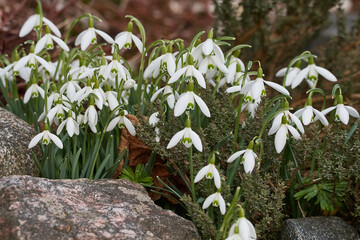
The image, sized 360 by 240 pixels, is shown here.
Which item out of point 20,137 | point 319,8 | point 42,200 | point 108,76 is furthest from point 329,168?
point 319,8

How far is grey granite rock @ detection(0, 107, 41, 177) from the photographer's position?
6.95ft

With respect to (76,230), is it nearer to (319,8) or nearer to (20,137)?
(20,137)

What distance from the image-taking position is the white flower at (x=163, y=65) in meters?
2.08

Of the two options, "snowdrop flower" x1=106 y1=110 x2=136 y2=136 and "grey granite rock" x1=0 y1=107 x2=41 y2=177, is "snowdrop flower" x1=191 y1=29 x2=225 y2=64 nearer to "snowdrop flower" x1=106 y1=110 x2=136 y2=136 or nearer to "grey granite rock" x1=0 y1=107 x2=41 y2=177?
"snowdrop flower" x1=106 y1=110 x2=136 y2=136

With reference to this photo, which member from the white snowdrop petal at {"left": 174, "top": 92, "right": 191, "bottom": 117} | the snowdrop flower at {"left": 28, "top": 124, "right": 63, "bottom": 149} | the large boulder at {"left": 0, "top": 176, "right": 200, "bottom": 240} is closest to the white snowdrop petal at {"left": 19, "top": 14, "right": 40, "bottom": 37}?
the snowdrop flower at {"left": 28, "top": 124, "right": 63, "bottom": 149}

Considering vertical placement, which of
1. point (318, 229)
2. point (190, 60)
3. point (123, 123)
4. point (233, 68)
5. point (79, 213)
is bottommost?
point (318, 229)

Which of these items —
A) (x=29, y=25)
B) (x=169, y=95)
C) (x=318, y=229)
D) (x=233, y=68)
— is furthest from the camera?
(x=29, y=25)

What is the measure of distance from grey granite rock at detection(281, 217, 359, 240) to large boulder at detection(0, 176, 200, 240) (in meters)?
0.36

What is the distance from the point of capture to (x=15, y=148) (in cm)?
218

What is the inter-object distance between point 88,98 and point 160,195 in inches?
19.6

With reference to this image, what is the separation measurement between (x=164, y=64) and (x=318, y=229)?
827mm

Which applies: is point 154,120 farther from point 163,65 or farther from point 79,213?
point 79,213

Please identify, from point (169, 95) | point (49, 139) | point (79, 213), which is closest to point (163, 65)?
point (169, 95)

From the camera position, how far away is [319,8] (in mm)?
3883
